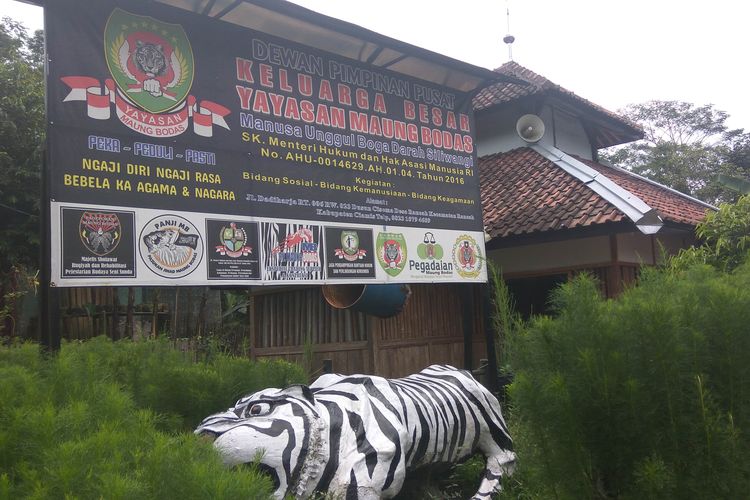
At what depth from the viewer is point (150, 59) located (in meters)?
5.14

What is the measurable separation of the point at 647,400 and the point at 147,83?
164 inches

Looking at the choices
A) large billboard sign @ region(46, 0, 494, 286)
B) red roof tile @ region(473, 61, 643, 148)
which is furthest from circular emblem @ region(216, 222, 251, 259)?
red roof tile @ region(473, 61, 643, 148)

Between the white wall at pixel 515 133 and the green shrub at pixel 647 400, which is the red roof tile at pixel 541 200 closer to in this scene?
the white wall at pixel 515 133

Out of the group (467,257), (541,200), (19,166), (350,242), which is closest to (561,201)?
(541,200)

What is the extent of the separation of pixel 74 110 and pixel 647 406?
412 centimetres

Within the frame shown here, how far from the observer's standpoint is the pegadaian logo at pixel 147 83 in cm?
482

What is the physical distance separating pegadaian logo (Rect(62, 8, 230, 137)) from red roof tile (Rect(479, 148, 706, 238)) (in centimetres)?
462

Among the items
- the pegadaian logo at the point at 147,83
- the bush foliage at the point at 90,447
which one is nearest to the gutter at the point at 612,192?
the pegadaian logo at the point at 147,83

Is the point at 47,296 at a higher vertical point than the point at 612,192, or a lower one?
lower

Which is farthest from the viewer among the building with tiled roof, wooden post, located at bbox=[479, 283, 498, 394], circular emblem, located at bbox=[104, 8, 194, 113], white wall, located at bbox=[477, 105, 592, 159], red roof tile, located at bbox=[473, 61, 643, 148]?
white wall, located at bbox=[477, 105, 592, 159]

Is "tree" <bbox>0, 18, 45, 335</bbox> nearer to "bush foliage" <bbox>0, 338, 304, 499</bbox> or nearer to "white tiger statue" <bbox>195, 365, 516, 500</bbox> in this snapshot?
A: "bush foliage" <bbox>0, 338, 304, 499</bbox>

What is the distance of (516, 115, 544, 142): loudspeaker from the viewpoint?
10.7 metres

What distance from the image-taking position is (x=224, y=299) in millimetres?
18641

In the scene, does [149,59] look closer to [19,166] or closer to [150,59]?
[150,59]
